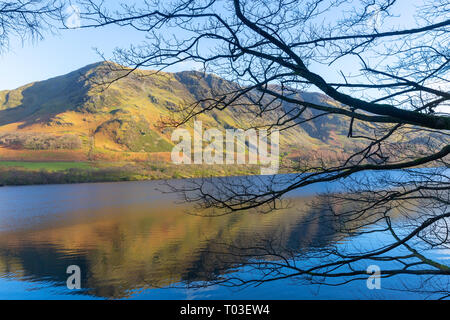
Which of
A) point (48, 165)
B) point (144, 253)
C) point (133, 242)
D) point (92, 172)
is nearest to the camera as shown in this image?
point (144, 253)

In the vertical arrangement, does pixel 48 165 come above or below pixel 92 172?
above

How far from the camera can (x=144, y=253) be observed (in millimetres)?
21078

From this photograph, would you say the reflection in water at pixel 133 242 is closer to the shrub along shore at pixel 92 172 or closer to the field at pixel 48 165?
the shrub along shore at pixel 92 172

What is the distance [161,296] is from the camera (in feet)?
47.2

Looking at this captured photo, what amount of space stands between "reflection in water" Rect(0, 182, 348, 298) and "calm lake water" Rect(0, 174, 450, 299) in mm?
56

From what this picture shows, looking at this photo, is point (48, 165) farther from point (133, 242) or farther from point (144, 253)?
point (144, 253)

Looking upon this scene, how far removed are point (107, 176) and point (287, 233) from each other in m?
87.0

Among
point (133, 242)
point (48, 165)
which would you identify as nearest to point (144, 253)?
point (133, 242)

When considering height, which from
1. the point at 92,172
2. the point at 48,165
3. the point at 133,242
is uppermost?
the point at 48,165

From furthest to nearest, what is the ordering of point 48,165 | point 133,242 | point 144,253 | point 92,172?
point 48,165 → point 92,172 → point 133,242 → point 144,253

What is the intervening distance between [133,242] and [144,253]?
3.44 meters

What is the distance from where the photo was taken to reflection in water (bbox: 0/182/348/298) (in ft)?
55.5

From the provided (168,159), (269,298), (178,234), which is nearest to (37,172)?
(168,159)

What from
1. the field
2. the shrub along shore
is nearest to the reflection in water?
the shrub along shore
